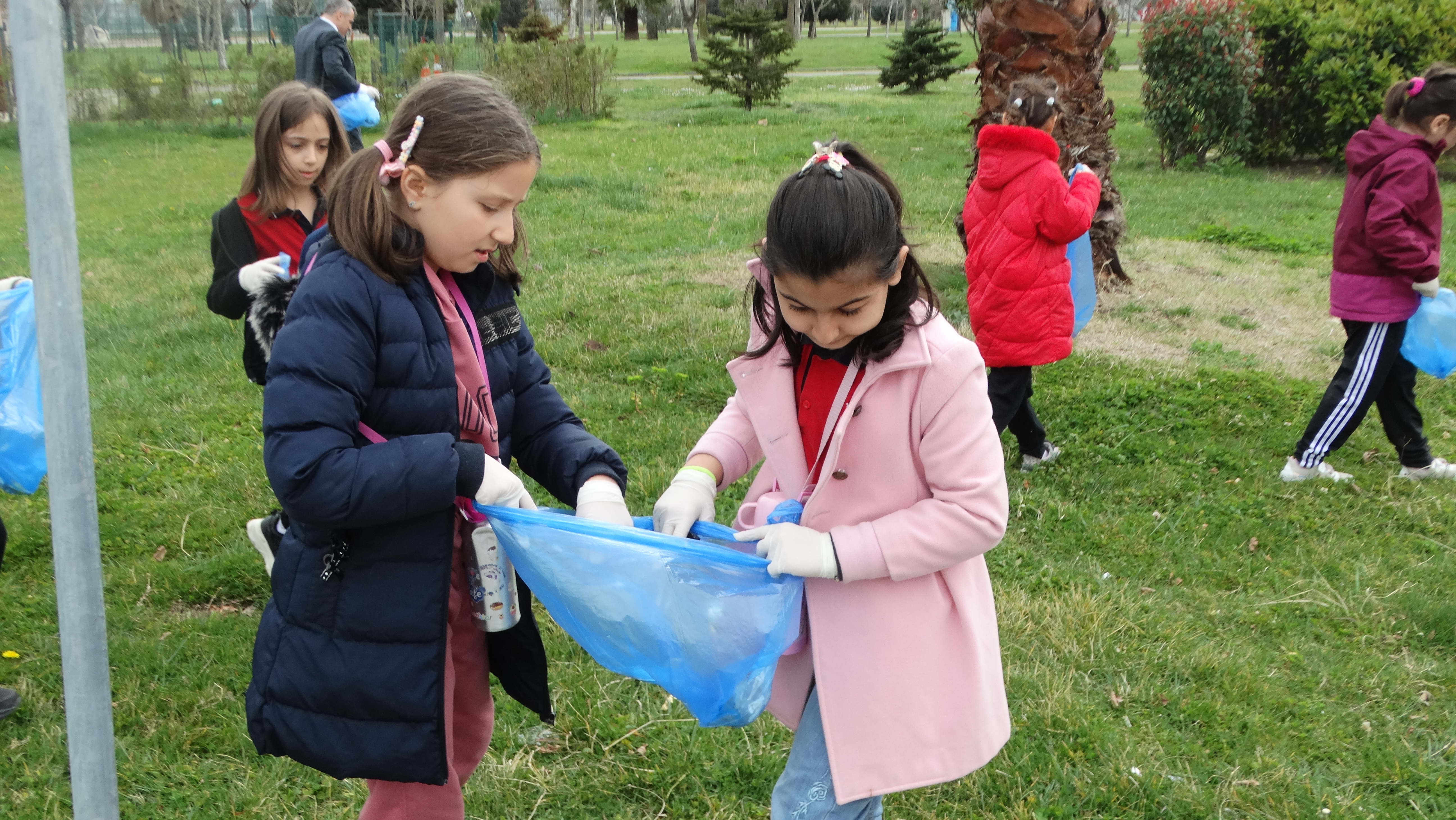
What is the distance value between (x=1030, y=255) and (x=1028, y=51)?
8.83 feet

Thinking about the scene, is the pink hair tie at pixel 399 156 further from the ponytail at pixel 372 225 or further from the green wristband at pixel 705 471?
the green wristband at pixel 705 471

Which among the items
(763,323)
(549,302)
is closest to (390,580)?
(763,323)

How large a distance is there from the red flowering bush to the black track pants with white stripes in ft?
26.0

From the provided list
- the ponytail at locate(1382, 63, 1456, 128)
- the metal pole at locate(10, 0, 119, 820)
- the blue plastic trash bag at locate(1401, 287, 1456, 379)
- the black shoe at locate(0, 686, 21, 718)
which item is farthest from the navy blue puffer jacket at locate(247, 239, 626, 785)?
the blue plastic trash bag at locate(1401, 287, 1456, 379)

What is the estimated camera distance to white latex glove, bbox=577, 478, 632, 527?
82.0 inches

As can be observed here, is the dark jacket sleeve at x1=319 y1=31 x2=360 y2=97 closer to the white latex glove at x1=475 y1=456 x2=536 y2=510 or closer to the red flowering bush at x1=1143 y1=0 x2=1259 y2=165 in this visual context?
the white latex glove at x1=475 y1=456 x2=536 y2=510

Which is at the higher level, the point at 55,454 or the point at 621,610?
the point at 55,454

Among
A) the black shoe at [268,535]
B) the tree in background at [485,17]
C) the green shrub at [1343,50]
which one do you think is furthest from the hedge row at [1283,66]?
the tree in background at [485,17]

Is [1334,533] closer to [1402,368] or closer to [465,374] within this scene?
[1402,368]

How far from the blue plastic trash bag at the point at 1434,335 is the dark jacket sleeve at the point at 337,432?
4407mm

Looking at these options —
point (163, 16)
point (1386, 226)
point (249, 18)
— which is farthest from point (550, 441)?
point (249, 18)

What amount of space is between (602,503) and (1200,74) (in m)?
11.7

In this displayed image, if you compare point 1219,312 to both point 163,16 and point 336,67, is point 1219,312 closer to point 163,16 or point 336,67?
point 336,67

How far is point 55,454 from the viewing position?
1.54m
